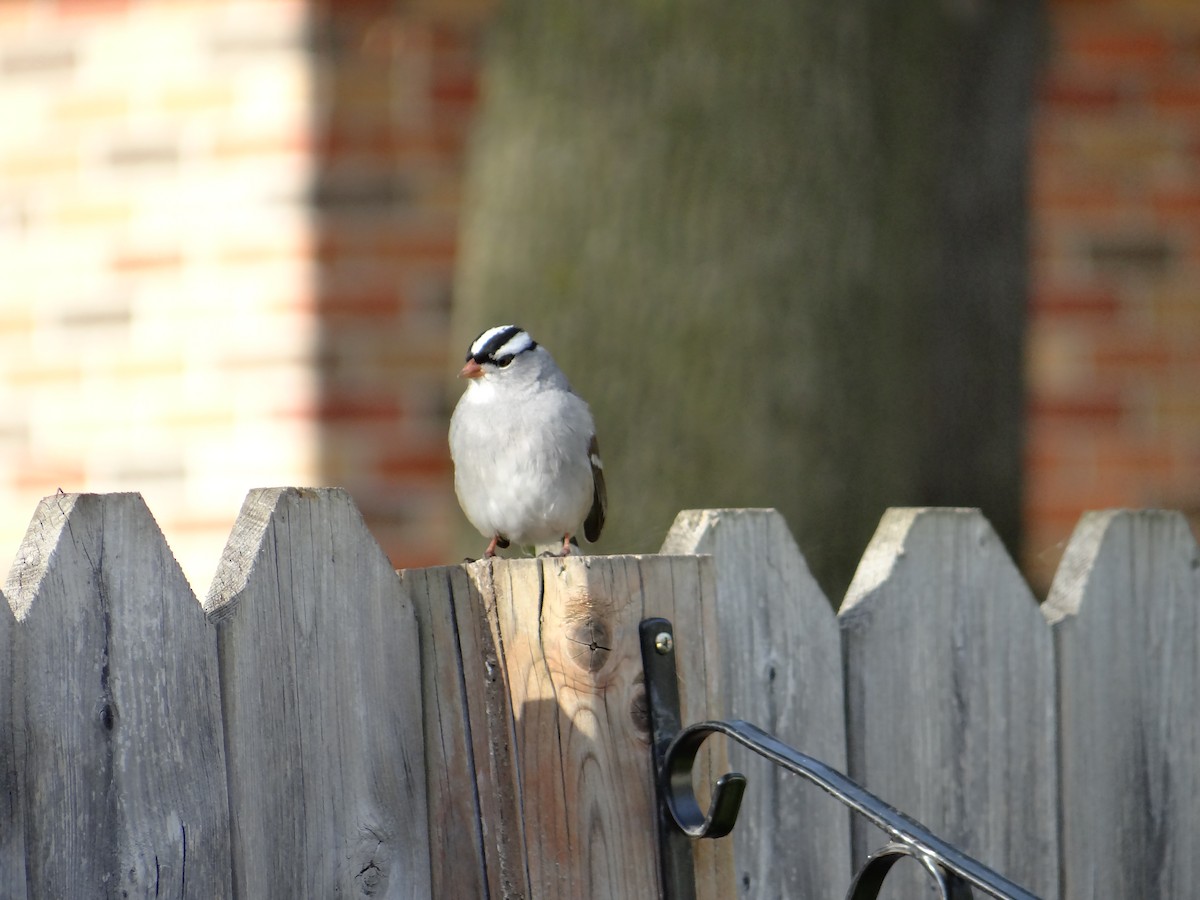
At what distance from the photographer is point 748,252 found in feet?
11.3

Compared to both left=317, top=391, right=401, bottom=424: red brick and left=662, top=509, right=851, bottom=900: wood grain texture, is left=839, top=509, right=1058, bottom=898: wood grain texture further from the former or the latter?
left=317, top=391, right=401, bottom=424: red brick

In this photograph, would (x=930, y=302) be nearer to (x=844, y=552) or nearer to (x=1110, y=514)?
(x=844, y=552)

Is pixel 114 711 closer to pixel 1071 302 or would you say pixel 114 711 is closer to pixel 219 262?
pixel 219 262

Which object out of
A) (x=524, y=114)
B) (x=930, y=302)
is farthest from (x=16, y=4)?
(x=930, y=302)

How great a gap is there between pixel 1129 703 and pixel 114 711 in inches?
69.2

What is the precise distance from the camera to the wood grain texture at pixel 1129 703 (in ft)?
8.85

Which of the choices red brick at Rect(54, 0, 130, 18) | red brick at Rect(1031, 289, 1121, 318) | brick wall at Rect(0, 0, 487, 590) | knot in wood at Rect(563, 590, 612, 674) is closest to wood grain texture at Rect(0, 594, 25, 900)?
knot in wood at Rect(563, 590, 612, 674)

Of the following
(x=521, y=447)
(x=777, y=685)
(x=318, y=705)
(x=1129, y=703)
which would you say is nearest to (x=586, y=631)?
(x=318, y=705)

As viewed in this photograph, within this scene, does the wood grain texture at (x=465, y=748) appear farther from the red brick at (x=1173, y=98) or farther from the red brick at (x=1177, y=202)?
the red brick at (x=1173, y=98)

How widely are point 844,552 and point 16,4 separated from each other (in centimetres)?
342

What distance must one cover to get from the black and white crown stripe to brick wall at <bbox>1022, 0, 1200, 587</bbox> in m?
2.65

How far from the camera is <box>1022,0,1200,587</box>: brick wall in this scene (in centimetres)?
554

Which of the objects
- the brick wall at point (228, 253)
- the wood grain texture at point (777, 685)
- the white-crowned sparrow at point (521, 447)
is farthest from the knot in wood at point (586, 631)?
the brick wall at point (228, 253)

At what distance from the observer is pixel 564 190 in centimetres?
361
